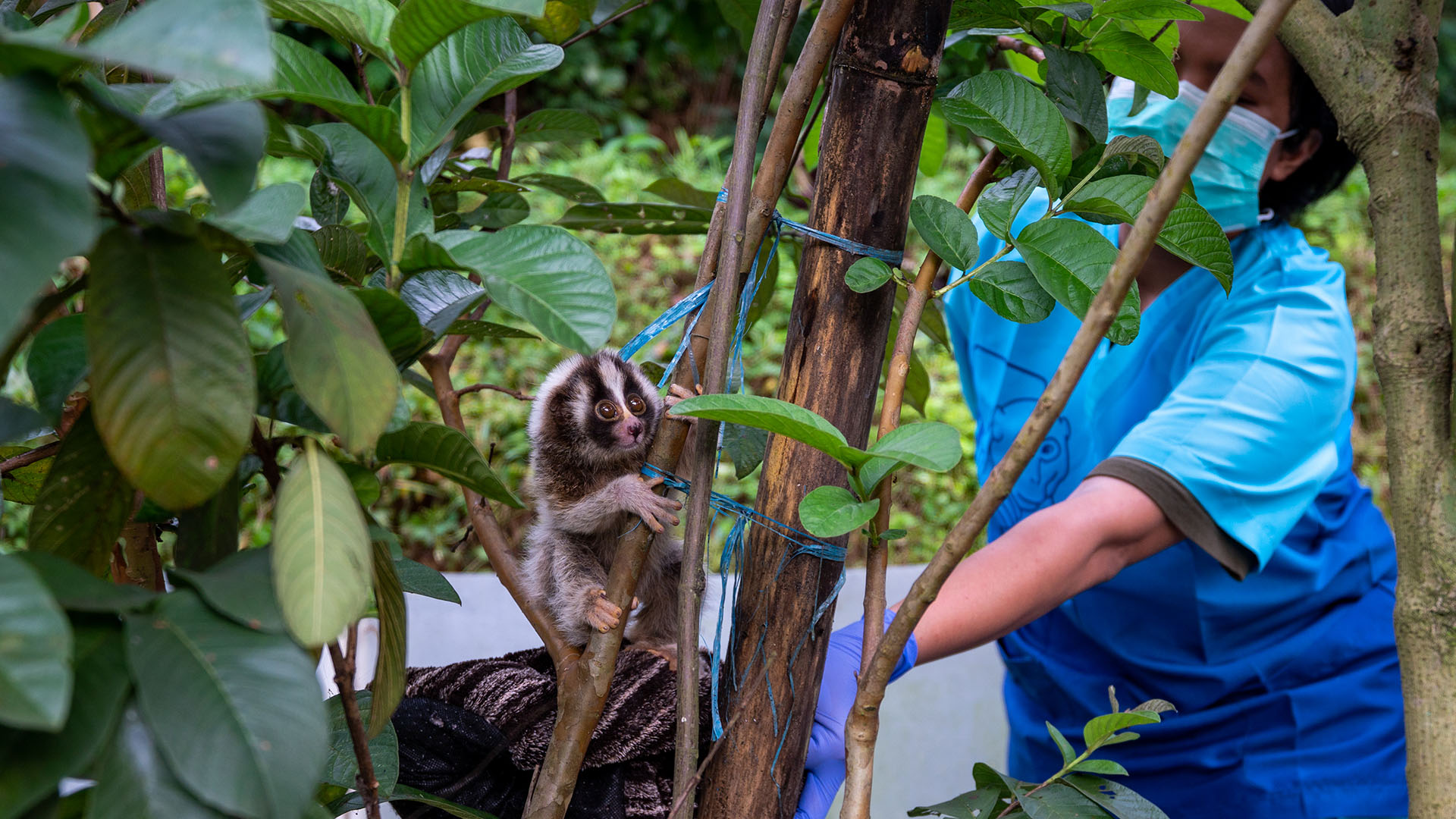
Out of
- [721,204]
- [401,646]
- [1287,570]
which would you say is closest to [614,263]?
[1287,570]

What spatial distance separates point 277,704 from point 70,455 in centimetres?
24

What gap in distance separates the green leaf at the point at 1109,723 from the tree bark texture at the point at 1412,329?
32cm

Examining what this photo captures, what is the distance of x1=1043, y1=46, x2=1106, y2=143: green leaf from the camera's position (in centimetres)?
100

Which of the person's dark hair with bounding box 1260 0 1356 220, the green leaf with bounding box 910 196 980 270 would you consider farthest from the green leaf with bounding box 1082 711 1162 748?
the person's dark hair with bounding box 1260 0 1356 220

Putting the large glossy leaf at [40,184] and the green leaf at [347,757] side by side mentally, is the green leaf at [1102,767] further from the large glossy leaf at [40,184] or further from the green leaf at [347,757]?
the large glossy leaf at [40,184]

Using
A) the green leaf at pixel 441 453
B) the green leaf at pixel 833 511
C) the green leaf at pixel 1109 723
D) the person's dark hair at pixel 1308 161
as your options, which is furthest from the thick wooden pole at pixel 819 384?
the person's dark hair at pixel 1308 161

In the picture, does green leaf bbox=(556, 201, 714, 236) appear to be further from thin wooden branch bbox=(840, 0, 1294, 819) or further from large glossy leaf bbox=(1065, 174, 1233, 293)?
thin wooden branch bbox=(840, 0, 1294, 819)

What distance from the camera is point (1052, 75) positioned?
3.26 feet

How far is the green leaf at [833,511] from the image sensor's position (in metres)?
0.79

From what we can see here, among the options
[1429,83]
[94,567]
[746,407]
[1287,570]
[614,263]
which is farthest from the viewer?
[614,263]

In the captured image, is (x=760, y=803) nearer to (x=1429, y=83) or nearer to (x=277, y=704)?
(x=277, y=704)

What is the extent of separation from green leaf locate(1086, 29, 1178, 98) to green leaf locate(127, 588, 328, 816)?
926 mm

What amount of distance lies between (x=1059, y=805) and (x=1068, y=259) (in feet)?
1.71

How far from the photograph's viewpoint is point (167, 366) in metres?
0.50
